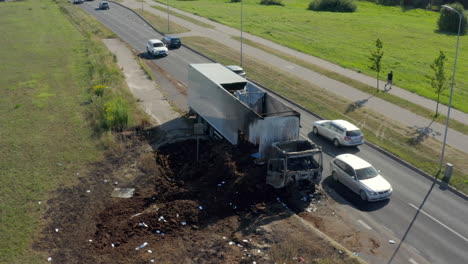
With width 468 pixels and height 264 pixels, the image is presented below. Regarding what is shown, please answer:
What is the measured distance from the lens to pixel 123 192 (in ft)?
66.8

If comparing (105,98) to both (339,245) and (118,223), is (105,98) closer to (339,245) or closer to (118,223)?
(118,223)

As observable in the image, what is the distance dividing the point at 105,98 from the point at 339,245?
67.8 ft

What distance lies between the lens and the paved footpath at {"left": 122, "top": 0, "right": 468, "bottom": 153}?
30.2 meters

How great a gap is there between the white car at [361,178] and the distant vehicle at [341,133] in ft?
11.8


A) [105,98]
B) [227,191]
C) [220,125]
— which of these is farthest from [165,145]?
[105,98]

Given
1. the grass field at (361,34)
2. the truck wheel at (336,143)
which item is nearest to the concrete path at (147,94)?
the truck wheel at (336,143)

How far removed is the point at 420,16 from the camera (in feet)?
290

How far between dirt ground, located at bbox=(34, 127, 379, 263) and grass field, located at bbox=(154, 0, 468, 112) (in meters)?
22.0

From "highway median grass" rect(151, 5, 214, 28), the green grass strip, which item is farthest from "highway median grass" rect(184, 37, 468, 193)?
"highway median grass" rect(151, 5, 214, 28)

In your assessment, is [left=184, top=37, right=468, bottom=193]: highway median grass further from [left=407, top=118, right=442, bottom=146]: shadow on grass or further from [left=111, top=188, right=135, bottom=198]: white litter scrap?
[left=111, top=188, right=135, bottom=198]: white litter scrap

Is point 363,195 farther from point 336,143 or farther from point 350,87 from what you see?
point 350,87

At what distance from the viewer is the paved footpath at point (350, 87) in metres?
30.2

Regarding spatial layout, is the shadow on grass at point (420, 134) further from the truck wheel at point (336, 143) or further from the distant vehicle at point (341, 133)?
the truck wheel at point (336, 143)

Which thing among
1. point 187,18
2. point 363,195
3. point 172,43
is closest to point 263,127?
point 363,195
